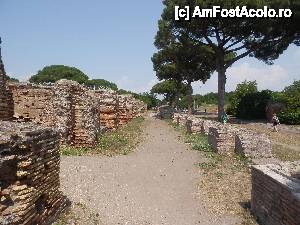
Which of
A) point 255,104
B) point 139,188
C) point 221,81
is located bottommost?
point 139,188

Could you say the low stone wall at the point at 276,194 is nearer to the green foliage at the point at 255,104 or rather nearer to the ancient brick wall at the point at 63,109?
the ancient brick wall at the point at 63,109

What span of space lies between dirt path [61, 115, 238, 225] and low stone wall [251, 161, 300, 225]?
61cm

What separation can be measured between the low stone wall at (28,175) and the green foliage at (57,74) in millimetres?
68933

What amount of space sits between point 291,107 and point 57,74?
53.7 metres

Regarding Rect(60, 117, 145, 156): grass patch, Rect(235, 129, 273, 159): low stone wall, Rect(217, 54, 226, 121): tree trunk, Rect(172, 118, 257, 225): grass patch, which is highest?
Rect(217, 54, 226, 121): tree trunk

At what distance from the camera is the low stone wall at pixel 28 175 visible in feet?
17.4

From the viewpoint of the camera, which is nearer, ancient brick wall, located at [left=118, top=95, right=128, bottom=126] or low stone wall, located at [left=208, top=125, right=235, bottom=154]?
low stone wall, located at [left=208, top=125, right=235, bottom=154]

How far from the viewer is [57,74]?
251 ft

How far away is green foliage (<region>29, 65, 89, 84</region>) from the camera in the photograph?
74.8m

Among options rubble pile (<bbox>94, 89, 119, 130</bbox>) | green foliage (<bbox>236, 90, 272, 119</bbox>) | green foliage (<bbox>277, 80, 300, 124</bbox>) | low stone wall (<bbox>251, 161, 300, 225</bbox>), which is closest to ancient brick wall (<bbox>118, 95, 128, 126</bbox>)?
rubble pile (<bbox>94, 89, 119, 130</bbox>)

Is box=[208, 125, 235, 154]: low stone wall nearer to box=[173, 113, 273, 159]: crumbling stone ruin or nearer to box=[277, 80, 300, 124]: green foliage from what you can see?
box=[173, 113, 273, 159]: crumbling stone ruin

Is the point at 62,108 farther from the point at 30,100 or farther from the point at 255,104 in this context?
the point at 255,104

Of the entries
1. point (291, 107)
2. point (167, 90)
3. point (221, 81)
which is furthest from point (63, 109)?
point (167, 90)

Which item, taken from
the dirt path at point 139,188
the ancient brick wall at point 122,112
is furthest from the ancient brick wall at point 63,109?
the ancient brick wall at point 122,112
